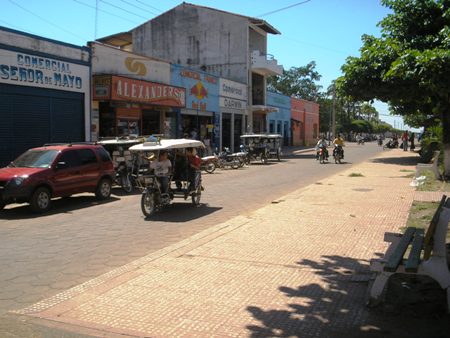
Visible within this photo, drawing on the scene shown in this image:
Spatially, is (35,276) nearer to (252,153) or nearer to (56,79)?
(56,79)

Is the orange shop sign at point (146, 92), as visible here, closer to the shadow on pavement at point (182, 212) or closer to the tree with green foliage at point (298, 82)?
the shadow on pavement at point (182, 212)

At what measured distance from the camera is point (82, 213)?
11875mm

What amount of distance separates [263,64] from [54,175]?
105 ft

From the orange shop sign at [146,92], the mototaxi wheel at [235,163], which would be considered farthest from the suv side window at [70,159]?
the mototaxi wheel at [235,163]

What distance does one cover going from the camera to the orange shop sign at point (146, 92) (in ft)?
75.5

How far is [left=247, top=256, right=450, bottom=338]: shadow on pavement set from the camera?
4.47 metres

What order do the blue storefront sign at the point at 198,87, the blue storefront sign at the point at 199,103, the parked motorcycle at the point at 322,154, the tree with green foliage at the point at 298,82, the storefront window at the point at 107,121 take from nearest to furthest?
the storefront window at the point at 107,121 < the parked motorcycle at the point at 322,154 < the blue storefront sign at the point at 198,87 < the blue storefront sign at the point at 199,103 < the tree with green foliage at the point at 298,82

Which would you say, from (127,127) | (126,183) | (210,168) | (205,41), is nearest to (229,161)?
(210,168)

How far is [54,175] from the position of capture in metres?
12.5

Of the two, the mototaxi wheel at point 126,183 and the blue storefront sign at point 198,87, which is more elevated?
the blue storefront sign at point 198,87

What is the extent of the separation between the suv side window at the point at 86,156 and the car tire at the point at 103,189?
27.1 inches

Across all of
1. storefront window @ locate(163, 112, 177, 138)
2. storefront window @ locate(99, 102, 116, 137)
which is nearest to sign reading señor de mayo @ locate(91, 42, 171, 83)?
storefront window @ locate(99, 102, 116, 137)

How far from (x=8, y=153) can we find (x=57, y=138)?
2.64 meters

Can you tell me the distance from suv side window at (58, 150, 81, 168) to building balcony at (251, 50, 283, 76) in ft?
98.7
